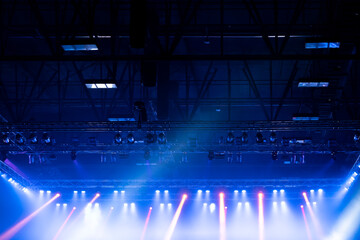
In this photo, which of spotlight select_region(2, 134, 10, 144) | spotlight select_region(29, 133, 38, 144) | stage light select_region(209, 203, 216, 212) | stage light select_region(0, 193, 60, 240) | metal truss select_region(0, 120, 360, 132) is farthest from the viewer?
stage light select_region(209, 203, 216, 212)

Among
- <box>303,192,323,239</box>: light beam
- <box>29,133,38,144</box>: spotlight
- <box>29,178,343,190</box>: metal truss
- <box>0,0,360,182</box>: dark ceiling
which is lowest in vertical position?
<box>303,192,323,239</box>: light beam

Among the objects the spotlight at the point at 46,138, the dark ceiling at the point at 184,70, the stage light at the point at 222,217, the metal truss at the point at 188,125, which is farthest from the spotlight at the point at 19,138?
the stage light at the point at 222,217

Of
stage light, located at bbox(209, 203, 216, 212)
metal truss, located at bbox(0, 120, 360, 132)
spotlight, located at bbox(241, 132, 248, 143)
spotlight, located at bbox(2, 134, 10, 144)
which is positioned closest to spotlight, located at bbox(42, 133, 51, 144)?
metal truss, located at bbox(0, 120, 360, 132)

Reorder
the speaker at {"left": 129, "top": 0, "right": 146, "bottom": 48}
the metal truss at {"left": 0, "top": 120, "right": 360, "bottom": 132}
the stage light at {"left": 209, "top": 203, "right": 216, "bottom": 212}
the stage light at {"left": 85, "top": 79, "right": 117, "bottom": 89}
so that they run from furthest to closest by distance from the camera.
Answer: the stage light at {"left": 209, "top": 203, "right": 216, "bottom": 212}
the metal truss at {"left": 0, "top": 120, "right": 360, "bottom": 132}
the stage light at {"left": 85, "top": 79, "right": 117, "bottom": 89}
the speaker at {"left": 129, "top": 0, "right": 146, "bottom": 48}

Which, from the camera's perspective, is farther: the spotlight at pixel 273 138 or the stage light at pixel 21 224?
the stage light at pixel 21 224

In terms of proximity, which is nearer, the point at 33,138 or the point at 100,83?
the point at 100,83

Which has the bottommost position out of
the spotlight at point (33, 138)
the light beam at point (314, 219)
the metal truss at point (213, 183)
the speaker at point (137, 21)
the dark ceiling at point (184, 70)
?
the light beam at point (314, 219)

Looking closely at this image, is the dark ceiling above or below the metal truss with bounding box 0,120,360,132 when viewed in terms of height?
above

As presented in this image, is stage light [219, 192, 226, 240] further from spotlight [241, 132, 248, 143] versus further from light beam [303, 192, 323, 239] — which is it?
spotlight [241, 132, 248, 143]

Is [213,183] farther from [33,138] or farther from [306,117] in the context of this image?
[33,138]

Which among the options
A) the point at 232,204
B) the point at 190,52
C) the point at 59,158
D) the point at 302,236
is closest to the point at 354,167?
the point at 302,236

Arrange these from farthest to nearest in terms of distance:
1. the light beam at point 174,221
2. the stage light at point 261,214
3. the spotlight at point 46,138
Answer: the light beam at point 174,221 < the stage light at point 261,214 < the spotlight at point 46,138

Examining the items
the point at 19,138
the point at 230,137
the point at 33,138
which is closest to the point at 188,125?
the point at 230,137

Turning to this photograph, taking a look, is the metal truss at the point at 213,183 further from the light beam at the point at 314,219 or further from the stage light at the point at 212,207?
the stage light at the point at 212,207
